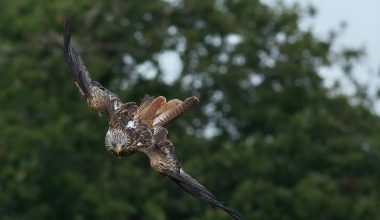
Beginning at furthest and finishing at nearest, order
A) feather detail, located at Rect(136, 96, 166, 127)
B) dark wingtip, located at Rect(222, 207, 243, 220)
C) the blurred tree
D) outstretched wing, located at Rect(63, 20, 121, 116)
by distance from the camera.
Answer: the blurred tree
outstretched wing, located at Rect(63, 20, 121, 116)
feather detail, located at Rect(136, 96, 166, 127)
dark wingtip, located at Rect(222, 207, 243, 220)

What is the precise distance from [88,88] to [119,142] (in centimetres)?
87

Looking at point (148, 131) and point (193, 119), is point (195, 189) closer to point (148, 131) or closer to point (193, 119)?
point (148, 131)

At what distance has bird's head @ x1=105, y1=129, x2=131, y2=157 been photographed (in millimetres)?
11977

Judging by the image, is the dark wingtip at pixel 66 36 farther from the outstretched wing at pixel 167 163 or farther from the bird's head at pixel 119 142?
the outstretched wing at pixel 167 163

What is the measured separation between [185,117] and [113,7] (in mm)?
2153

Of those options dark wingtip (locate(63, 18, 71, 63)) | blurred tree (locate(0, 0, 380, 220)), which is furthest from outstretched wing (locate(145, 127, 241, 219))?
blurred tree (locate(0, 0, 380, 220))

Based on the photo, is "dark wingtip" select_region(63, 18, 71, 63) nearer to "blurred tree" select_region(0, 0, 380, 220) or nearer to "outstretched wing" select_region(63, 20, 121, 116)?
"outstretched wing" select_region(63, 20, 121, 116)

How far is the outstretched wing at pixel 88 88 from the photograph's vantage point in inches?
489

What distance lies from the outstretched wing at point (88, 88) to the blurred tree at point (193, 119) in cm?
888

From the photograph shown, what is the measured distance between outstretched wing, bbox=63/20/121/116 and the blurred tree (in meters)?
8.88

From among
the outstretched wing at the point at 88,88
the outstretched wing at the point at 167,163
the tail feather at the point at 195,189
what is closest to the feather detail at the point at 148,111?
the outstretched wing at the point at 167,163

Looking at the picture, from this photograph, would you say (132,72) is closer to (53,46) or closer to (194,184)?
(53,46)

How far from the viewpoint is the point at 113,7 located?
24.2m

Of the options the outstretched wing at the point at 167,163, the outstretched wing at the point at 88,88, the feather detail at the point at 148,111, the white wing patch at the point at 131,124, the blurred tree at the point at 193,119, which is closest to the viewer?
the outstretched wing at the point at 167,163
